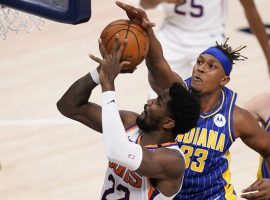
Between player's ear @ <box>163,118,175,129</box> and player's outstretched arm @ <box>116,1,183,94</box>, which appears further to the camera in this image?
player's outstretched arm @ <box>116,1,183,94</box>

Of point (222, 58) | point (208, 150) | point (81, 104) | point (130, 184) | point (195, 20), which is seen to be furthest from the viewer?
point (195, 20)

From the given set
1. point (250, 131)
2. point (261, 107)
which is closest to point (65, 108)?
point (250, 131)

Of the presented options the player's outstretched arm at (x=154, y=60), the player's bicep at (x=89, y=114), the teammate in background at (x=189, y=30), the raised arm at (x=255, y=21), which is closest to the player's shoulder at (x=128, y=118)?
the player's bicep at (x=89, y=114)

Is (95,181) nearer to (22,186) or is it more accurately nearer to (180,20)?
(22,186)

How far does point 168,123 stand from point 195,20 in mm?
2505

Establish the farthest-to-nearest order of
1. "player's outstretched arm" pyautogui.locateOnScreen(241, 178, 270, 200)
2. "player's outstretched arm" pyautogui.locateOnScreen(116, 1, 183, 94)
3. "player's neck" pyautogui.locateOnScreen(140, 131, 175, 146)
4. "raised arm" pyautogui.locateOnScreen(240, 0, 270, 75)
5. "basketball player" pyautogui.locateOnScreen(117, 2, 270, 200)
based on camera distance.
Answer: "raised arm" pyautogui.locateOnScreen(240, 0, 270, 75)
"basketball player" pyautogui.locateOnScreen(117, 2, 270, 200)
"player's outstretched arm" pyautogui.locateOnScreen(241, 178, 270, 200)
"player's outstretched arm" pyautogui.locateOnScreen(116, 1, 183, 94)
"player's neck" pyautogui.locateOnScreen(140, 131, 175, 146)

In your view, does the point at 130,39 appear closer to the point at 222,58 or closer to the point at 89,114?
the point at 89,114

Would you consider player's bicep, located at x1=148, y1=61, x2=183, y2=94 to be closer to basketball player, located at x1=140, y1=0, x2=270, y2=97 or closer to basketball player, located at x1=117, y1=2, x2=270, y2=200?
basketball player, located at x1=117, y1=2, x2=270, y2=200

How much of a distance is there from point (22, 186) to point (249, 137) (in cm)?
280

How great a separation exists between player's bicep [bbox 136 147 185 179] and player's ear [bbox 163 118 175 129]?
4.9 inches

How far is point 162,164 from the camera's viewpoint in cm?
473

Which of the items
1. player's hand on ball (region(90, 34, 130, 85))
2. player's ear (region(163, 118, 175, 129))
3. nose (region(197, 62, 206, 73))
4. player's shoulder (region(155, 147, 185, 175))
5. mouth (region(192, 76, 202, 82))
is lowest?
player's shoulder (region(155, 147, 185, 175))

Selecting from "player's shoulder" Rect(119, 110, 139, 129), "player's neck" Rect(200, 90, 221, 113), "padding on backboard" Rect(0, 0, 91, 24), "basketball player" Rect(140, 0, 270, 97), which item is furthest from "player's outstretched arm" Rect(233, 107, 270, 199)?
"basketball player" Rect(140, 0, 270, 97)

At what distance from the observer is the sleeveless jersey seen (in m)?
7.13
